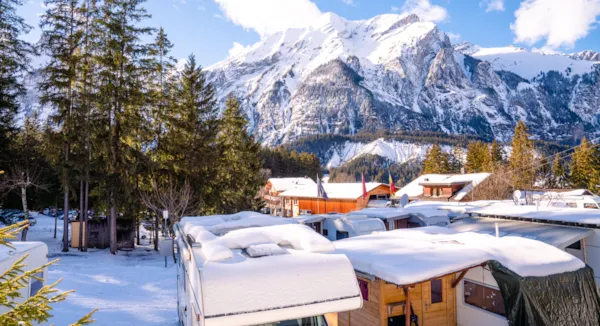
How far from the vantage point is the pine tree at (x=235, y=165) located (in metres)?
25.0

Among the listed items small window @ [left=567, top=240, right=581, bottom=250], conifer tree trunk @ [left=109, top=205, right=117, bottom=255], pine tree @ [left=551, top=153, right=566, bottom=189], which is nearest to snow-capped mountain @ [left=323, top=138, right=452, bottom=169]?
pine tree @ [left=551, top=153, right=566, bottom=189]

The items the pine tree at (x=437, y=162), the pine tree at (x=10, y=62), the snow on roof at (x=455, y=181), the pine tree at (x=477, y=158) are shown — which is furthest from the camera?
the pine tree at (x=437, y=162)

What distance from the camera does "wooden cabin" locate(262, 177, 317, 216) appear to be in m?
52.9

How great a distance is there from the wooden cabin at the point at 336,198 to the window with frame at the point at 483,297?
31.4 m

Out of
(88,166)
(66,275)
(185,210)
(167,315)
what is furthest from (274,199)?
(167,315)

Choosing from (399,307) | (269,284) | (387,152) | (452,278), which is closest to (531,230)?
(452,278)

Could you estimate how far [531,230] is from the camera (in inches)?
524

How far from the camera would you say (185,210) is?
22.5 meters

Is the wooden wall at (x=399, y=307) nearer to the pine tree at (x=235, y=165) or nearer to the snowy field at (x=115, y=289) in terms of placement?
the snowy field at (x=115, y=289)

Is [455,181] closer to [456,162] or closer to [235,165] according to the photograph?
[456,162]

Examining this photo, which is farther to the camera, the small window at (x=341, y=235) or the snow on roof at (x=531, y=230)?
the small window at (x=341, y=235)

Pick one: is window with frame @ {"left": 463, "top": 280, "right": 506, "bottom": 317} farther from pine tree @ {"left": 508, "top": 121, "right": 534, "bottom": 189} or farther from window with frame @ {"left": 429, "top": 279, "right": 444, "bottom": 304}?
pine tree @ {"left": 508, "top": 121, "right": 534, "bottom": 189}

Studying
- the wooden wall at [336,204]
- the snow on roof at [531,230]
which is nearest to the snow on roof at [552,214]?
the snow on roof at [531,230]

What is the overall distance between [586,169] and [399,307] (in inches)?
2087
